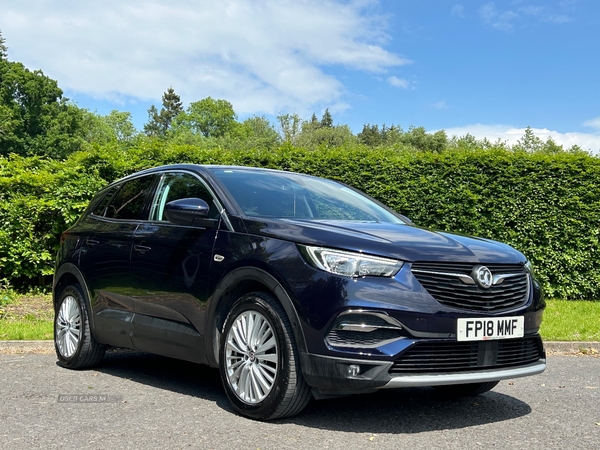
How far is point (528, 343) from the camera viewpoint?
4.93 meters

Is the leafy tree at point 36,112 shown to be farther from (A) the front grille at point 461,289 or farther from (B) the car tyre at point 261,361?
(A) the front grille at point 461,289

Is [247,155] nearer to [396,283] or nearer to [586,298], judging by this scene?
[586,298]

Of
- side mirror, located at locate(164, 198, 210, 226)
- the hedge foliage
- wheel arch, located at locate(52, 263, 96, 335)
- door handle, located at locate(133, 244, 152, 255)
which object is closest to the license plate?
side mirror, located at locate(164, 198, 210, 226)

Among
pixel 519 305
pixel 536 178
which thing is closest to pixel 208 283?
pixel 519 305

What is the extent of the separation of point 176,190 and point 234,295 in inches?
54.8

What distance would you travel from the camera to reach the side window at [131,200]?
640 centimetres

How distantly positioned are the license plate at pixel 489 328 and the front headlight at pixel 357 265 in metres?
0.54

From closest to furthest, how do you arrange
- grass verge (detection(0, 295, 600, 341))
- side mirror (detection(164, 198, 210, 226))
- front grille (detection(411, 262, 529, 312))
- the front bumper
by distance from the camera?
the front bumper, front grille (detection(411, 262, 529, 312)), side mirror (detection(164, 198, 210, 226)), grass verge (detection(0, 295, 600, 341))

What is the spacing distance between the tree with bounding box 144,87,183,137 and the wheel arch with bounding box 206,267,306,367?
374 feet

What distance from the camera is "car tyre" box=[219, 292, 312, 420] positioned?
4562mm

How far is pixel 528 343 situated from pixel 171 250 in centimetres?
268

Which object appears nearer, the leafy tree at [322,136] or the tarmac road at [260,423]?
the tarmac road at [260,423]

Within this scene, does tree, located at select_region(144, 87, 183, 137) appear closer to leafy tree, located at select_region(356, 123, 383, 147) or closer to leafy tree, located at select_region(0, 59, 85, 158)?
leafy tree, located at select_region(356, 123, 383, 147)

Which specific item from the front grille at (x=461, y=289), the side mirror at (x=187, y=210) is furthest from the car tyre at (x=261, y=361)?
the front grille at (x=461, y=289)
